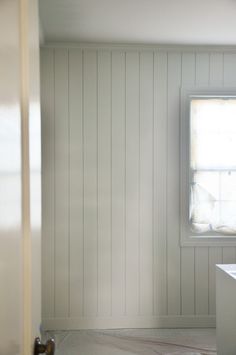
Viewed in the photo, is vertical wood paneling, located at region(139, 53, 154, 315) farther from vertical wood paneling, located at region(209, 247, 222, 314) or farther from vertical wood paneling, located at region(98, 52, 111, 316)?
vertical wood paneling, located at region(209, 247, 222, 314)

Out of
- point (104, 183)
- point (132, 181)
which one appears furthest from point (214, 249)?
point (104, 183)

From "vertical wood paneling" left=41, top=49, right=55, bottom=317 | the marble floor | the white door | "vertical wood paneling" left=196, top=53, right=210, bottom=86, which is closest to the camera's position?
the white door

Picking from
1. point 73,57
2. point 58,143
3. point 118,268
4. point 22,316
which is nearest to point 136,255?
point 118,268

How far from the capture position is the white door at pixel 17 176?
63cm

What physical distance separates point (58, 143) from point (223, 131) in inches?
61.6

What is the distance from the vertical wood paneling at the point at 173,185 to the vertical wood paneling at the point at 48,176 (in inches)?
43.3

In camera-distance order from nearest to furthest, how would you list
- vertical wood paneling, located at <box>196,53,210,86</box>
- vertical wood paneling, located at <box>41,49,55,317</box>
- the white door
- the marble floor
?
the white door
the marble floor
vertical wood paneling, located at <box>41,49,55,317</box>
vertical wood paneling, located at <box>196,53,210,86</box>

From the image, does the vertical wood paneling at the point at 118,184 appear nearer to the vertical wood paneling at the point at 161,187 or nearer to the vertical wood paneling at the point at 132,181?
the vertical wood paneling at the point at 132,181

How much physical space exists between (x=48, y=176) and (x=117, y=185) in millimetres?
650

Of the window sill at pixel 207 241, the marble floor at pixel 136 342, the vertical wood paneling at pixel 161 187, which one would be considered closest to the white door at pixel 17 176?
the marble floor at pixel 136 342

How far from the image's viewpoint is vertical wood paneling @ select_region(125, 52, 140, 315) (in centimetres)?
380

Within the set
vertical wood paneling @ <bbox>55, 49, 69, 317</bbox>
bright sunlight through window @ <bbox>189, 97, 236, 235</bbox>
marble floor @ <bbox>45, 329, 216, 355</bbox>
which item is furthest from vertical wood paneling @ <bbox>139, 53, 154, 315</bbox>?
vertical wood paneling @ <bbox>55, 49, 69, 317</bbox>

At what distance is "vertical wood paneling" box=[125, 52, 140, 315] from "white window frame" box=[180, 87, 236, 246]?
42 cm

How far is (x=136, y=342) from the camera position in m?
3.52
